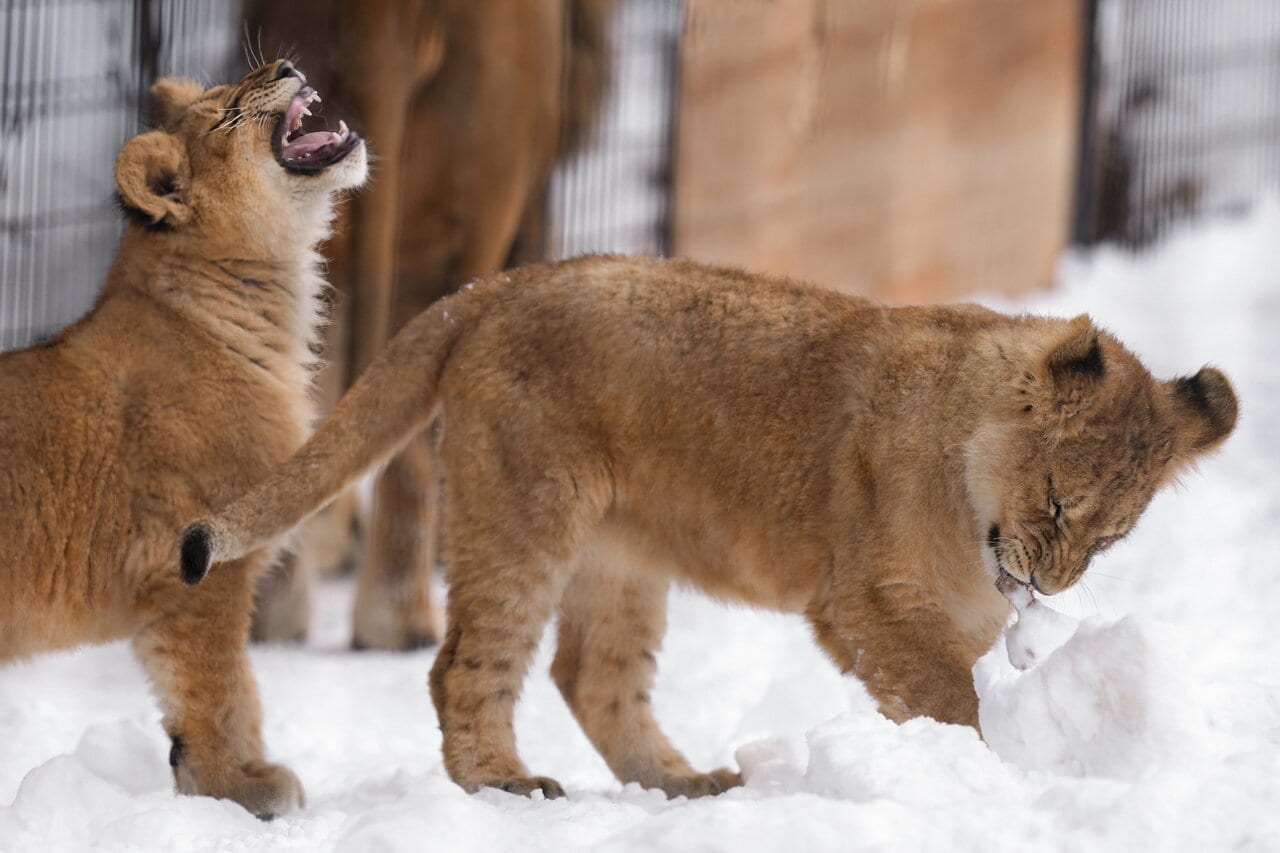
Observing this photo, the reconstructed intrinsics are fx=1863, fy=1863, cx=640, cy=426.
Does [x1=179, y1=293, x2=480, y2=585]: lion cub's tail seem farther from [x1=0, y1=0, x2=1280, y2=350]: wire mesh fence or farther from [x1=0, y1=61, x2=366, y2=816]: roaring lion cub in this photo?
[x1=0, y1=0, x2=1280, y2=350]: wire mesh fence

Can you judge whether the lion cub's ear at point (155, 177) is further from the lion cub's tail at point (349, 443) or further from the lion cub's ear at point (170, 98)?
the lion cub's tail at point (349, 443)

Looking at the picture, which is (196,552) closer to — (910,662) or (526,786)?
(526,786)

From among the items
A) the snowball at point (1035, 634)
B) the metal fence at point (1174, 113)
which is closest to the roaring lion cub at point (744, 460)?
the snowball at point (1035, 634)

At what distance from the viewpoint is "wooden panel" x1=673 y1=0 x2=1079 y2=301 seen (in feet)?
30.2

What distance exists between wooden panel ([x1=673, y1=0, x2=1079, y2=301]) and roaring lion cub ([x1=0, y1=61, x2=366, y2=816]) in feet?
13.8

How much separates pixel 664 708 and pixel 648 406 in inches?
65.4

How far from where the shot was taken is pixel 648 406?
473 cm

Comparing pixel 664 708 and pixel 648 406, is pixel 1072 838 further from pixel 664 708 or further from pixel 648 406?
pixel 664 708

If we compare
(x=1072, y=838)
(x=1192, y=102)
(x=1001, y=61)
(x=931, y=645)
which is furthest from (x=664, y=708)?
(x=1192, y=102)

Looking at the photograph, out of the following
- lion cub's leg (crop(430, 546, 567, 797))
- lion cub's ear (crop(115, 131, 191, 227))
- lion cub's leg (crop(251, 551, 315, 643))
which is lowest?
lion cub's leg (crop(251, 551, 315, 643))

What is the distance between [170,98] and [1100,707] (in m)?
3.01

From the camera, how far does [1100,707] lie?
3.90 metres

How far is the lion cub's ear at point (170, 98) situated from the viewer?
5.17m

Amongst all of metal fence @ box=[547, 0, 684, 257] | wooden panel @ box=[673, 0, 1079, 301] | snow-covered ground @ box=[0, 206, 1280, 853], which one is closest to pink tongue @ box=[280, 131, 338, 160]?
snow-covered ground @ box=[0, 206, 1280, 853]
